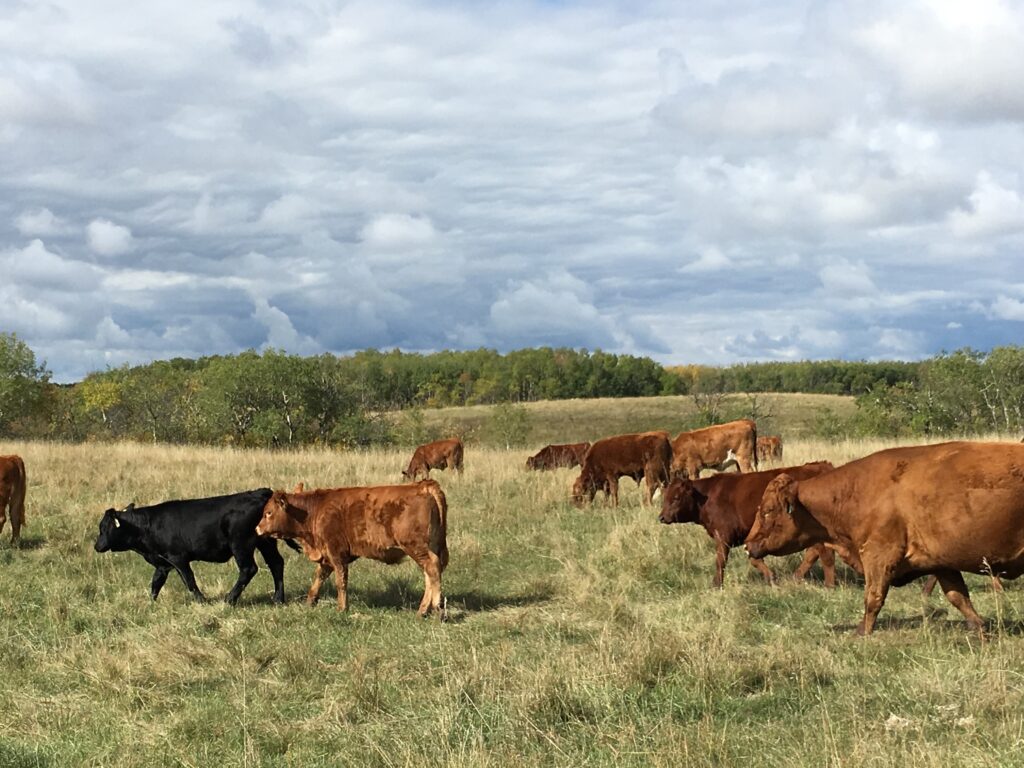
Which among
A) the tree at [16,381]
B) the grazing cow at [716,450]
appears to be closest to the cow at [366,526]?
the grazing cow at [716,450]

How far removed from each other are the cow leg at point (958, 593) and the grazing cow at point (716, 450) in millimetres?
12192

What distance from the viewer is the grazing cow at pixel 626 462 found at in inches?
740

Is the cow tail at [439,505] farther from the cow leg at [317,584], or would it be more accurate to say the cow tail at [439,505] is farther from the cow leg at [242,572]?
the cow leg at [242,572]

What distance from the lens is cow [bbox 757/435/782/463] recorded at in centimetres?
2459

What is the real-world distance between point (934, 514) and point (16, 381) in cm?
5057

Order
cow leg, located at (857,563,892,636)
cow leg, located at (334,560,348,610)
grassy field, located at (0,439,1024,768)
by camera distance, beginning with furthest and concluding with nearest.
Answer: cow leg, located at (334,560,348,610), cow leg, located at (857,563,892,636), grassy field, located at (0,439,1024,768)

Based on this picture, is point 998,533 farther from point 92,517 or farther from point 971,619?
point 92,517

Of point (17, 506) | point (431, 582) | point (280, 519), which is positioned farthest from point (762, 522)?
point (17, 506)

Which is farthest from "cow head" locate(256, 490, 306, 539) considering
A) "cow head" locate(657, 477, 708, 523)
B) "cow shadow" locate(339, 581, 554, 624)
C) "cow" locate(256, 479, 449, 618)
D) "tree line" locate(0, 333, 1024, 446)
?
"tree line" locate(0, 333, 1024, 446)

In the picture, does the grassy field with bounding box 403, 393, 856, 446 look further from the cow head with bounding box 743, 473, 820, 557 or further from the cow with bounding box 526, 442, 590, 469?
the cow head with bounding box 743, 473, 820, 557

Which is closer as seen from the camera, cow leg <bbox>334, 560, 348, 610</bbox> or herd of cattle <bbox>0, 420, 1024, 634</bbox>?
herd of cattle <bbox>0, 420, 1024, 634</bbox>

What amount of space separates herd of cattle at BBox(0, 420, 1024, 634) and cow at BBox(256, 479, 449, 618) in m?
0.01

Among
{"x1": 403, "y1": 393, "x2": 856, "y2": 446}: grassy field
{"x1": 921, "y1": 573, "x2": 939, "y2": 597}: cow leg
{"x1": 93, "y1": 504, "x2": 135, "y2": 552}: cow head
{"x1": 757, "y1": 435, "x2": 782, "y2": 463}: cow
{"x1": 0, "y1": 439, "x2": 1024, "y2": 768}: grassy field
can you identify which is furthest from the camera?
{"x1": 403, "y1": 393, "x2": 856, "y2": 446}: grassy field

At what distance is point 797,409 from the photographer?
3361 inches
